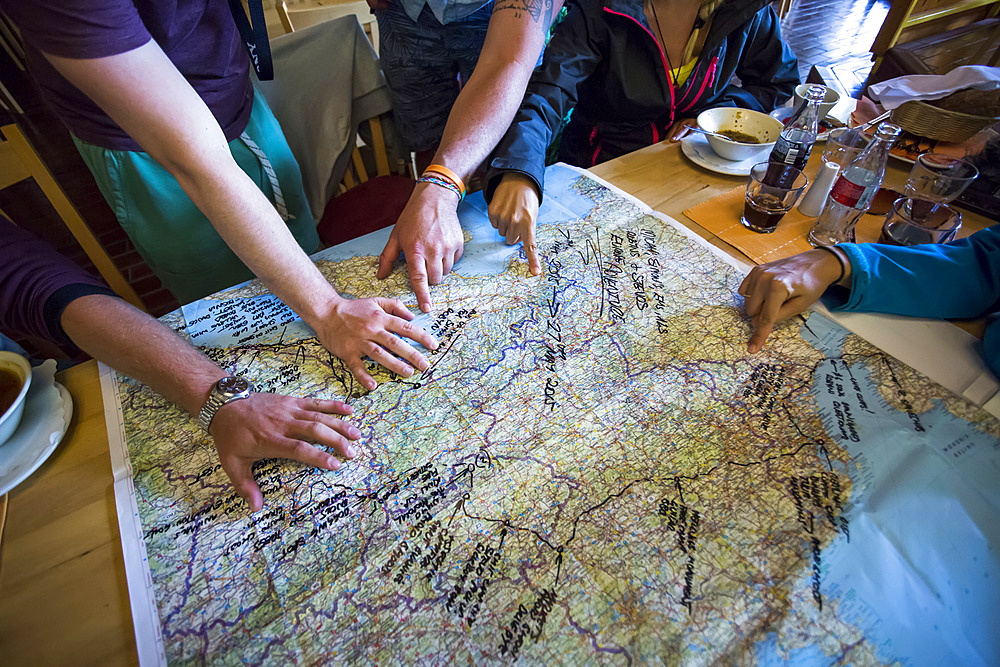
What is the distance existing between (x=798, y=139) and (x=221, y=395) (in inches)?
46.2

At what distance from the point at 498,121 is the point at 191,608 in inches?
38.1

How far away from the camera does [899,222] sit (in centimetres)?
89

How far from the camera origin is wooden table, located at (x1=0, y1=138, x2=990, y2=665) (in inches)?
19.1

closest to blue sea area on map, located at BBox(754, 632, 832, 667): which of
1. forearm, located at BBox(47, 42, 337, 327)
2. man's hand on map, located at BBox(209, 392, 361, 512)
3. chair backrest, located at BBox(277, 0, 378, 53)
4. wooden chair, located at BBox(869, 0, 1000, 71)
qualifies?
man's hand on map, located at BBox(209, 392, 361, 512)

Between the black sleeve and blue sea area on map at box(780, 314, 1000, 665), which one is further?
the black sleeve

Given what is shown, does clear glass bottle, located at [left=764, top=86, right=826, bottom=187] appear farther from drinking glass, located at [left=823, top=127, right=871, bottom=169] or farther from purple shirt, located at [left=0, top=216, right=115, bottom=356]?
purple shirt, located at [left=0, top=216, right=115, bottom=356]

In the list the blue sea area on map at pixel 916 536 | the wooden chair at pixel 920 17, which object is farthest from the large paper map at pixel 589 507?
the wooden chair at pixel 920 17

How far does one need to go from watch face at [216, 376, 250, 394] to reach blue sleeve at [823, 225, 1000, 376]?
95 cm

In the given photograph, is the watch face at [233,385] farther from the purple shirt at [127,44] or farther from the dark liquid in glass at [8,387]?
the purple shirt at [127,44]

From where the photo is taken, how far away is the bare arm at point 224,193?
23.4 inches

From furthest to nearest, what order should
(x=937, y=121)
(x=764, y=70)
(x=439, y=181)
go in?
(x=764, y=70) < (x=937, y=121) < (x=439, y=181)

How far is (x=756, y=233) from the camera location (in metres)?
0.93

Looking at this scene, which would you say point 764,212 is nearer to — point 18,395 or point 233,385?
point 233,385

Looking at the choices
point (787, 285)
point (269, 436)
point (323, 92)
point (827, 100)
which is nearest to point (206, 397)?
point (269, 436)
